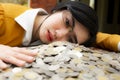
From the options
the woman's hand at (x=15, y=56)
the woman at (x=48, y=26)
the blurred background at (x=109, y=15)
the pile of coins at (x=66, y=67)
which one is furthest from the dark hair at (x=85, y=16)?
the blurred background at (x=109, y=15)

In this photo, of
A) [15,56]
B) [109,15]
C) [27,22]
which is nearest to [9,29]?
[27,22]

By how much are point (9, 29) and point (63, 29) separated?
19 cm

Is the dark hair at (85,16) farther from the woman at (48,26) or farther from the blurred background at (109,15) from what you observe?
the blurred background at (109,15)

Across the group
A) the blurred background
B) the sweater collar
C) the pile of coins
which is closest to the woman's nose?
the sweater collar

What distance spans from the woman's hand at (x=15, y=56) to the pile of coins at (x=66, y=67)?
0.4 inches

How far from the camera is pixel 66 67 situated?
667 millimetres

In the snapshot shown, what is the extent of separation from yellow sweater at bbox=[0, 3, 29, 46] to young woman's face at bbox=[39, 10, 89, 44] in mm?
79

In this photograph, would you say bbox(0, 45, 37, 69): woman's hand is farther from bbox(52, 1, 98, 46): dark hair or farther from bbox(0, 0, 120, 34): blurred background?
bbox(0, 0, 120, 34): blurred background

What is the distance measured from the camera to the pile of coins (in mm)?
628

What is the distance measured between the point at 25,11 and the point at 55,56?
15.9 inches

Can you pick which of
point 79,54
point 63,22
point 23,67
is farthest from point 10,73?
point 63,22

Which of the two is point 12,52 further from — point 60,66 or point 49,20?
point 49,20

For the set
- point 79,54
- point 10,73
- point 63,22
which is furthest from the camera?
point 63,22

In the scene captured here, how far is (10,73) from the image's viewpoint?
0.63m
